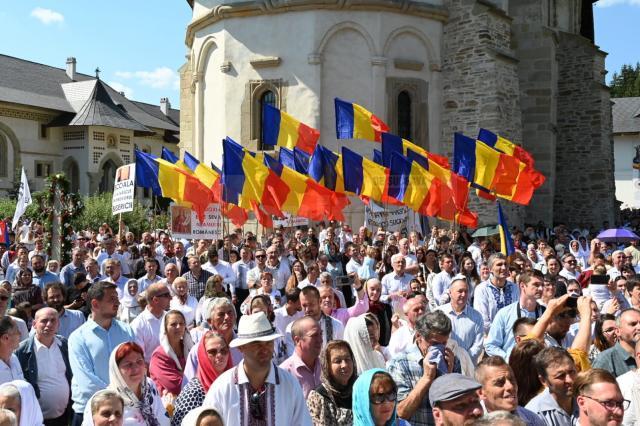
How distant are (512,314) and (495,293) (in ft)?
6.41

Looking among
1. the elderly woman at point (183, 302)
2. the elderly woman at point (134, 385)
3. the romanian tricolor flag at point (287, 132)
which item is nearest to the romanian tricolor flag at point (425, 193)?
the romanian tricolor flag at point (287, 132)

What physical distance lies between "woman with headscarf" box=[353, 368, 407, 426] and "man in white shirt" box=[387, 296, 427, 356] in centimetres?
220

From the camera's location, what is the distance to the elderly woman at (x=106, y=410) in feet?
14.2

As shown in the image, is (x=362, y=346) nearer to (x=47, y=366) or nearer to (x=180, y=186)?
(x=47, y=366)

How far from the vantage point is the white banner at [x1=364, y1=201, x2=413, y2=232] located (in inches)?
640

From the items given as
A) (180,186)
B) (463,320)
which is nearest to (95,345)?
(463,320)

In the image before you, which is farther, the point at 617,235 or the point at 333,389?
the point at 617,235

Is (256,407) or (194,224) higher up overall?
(194,224)

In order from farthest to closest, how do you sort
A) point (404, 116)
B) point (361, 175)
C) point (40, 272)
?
1. point (404, 116)
2. point (361, 175)
3. point (40, 272)

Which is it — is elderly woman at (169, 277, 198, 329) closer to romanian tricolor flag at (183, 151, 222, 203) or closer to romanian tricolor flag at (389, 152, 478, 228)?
romanian tricolor flag at (389, 152, 478, 228)

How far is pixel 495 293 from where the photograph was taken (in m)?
9.10

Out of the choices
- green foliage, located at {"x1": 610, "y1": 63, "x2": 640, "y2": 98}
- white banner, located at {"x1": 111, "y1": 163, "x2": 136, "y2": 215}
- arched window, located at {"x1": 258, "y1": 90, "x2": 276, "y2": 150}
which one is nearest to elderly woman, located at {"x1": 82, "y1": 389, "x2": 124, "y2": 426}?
white banner, located at {"x1": 111, "y1": 163, "x2": 136, "y2": 215}

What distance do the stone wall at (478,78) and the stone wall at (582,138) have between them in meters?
7.65

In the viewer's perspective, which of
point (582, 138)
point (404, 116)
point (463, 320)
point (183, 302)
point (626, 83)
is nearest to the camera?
point (463, 320)
